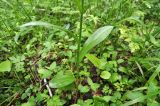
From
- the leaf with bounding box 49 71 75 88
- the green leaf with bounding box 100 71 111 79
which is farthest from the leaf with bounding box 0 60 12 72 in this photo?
the green leaf with bounding box 100 71 111 79

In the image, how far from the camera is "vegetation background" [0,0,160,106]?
1.47 m

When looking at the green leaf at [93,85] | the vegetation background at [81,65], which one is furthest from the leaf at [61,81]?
the green leaf at [93,85]

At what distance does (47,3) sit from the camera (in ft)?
8.66

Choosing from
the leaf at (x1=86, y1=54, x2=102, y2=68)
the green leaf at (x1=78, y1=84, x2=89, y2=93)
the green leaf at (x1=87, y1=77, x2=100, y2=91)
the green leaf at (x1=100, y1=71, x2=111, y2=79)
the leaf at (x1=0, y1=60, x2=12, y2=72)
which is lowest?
the green leaf at (x1=78, y1=84, x2=89, y2=93)

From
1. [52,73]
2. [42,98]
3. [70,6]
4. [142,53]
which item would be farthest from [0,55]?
[142,53]

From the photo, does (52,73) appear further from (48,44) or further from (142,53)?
(142,53)

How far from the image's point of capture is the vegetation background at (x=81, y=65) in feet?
4.83

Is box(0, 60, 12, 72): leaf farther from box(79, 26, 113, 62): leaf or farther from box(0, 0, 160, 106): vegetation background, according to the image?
box(79, 26, 113, 62): leaf

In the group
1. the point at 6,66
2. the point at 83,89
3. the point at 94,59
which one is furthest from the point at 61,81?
the point at 6,66

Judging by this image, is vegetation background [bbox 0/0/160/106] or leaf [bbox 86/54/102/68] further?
leaf [bbox 86/54/102/68]

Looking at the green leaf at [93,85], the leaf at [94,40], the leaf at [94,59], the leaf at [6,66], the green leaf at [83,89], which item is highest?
the leaf at [94,40]

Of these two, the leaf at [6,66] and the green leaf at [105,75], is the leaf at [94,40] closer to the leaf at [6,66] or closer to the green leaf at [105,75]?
the green leaf at [105,75]

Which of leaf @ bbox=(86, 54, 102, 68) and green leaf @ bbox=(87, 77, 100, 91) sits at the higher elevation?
leaf @ bbox=(86, 54, 102, 68)

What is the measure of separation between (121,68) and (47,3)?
1.26 meters
